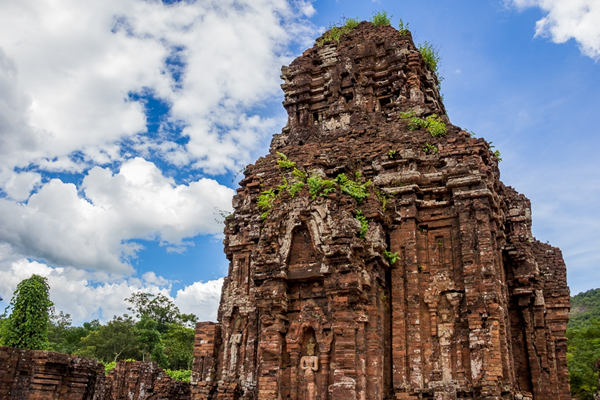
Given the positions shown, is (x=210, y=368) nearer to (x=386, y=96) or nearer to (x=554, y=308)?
(x=386, y=96)

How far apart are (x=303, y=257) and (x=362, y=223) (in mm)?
1552

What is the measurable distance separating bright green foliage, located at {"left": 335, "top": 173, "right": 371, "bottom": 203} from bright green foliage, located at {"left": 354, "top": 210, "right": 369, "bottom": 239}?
16.1 inches

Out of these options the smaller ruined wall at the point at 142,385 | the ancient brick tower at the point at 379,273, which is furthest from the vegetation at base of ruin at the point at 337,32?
the smaller ruined wall at the point at 142,385

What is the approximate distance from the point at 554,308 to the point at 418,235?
7.73 meters

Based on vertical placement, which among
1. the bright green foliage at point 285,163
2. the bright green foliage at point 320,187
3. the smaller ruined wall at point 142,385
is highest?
the bright green foliage at point 285,163

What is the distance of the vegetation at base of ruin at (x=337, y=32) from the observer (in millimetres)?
18484

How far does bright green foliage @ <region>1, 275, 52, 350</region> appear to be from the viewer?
2875 cm

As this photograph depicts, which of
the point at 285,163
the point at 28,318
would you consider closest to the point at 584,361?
the point at 285,163

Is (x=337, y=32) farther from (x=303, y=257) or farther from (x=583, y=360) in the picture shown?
(x=583, y=360)

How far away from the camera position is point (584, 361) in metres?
30.3

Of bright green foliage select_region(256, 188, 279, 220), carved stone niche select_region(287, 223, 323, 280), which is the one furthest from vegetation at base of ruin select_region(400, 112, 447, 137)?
carved stone niche select_region(287, 223, 323, 280)

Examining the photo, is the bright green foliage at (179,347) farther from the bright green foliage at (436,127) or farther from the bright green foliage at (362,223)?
the bright green foliage at (362,223)

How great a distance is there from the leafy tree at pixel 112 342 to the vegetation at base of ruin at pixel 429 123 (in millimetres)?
40708

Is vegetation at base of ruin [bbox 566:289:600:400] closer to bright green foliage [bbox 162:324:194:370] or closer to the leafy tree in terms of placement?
bright green foliage [bbox 162:324:194:370]
